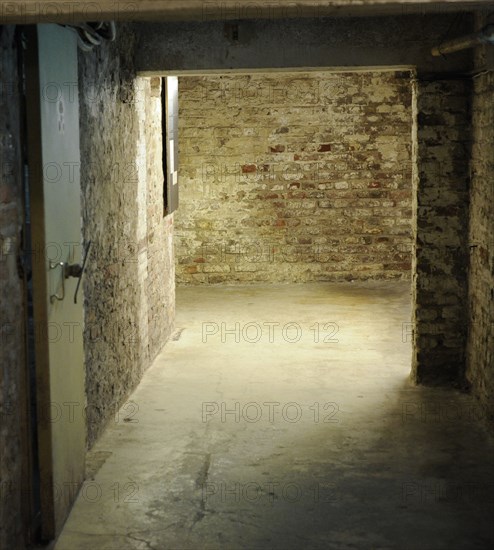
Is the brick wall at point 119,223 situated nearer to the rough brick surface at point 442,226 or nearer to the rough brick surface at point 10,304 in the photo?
the rough brick surface at point 10,304

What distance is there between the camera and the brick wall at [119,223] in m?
4.27

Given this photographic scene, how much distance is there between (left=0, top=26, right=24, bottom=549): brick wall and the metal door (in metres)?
0.06

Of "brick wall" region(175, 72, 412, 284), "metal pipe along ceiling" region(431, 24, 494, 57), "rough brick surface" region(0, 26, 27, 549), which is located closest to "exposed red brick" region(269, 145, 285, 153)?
"brick wall" region(175, 72, 412, 284)

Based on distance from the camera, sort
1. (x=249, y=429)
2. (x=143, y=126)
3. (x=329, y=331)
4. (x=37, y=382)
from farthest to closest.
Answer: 1. (x=329, y=331)
2. (x=143, y=126)
3. (x=249, y=429)
4. (x=37, y=382)

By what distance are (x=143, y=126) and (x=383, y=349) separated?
2325mm

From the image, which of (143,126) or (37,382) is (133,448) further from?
(143,126)

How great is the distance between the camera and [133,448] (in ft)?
14.0

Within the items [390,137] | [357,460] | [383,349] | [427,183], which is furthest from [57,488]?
[390,137]

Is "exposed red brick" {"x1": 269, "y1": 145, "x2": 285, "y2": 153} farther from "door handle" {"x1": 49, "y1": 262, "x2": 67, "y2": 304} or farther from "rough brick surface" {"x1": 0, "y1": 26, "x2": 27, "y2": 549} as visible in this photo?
"rough brick surface" {"x1": 0, "y1": 26, "x2": 27, "y2": 549}

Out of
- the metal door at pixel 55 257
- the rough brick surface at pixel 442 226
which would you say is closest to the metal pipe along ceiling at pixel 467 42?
the rough brick surface at pixel 442 226

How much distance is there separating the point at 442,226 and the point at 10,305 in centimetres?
298

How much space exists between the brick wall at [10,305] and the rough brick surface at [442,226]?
284cm

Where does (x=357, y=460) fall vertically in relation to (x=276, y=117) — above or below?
below

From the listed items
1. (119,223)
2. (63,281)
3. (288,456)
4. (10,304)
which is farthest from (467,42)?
(10,304)
